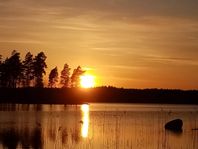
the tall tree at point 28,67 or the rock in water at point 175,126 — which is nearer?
the rock in water at point 175,126

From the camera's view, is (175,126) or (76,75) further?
(76,75)

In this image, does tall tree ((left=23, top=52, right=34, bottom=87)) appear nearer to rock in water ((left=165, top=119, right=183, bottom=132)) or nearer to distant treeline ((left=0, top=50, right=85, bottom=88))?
distant treeline ((left=0, top=50, right=85, bottom=88))

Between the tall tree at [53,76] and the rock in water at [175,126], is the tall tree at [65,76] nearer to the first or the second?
the tall tree at [53,76]

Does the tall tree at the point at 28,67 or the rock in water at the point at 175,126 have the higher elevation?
the tall tree at the point at 28,67

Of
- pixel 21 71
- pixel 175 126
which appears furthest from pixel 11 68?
pixel 175 126

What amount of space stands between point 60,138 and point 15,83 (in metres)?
88.3

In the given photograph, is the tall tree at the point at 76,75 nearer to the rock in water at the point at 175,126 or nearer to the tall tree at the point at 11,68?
the tall tree at the point at 11,68

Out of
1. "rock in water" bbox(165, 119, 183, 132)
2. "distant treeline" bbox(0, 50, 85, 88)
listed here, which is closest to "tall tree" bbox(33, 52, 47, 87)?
"distant treeline" bbox(0, 50, 85, 88)

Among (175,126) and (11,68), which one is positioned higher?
(11,68)

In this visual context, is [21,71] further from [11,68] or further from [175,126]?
[175,126]

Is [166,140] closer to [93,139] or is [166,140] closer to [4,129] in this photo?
[93,139]

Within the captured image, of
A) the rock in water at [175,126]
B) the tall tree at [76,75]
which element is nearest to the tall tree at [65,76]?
the tall tree at [76,75]

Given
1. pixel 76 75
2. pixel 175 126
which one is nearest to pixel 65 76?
pixel 76 75

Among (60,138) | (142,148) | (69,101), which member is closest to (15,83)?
(69,101)
